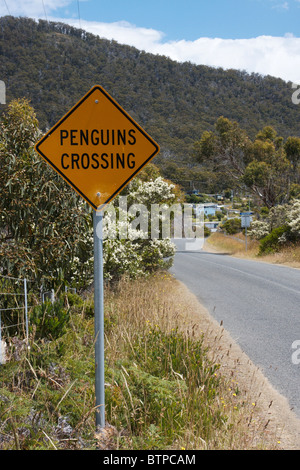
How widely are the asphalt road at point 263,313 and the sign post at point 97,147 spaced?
273cm

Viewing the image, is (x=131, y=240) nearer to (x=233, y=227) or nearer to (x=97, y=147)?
(x=97, y=147)

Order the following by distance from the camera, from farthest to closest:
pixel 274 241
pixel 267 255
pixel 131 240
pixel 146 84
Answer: pixel 146 84
pixel 267 255
pixel 274 241
pixel 131 240

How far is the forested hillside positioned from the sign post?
53.0 meters

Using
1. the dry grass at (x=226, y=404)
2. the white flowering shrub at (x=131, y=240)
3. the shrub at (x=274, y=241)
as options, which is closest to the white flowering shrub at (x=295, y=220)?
the shrub at (x=274, y=241)

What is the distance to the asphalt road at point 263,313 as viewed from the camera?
20.8 feet

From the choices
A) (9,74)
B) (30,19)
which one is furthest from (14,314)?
(30,19)

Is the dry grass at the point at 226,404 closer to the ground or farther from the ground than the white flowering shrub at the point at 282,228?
closer to the ground

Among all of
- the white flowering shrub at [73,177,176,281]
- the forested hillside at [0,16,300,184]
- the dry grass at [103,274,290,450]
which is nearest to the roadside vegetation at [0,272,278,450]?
the dry grass at [103,274,290,450]

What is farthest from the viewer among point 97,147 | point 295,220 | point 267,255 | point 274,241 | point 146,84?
point 146,84

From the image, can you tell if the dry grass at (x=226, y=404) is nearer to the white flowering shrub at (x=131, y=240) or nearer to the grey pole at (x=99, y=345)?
the grey pole at (x=99, y=345)

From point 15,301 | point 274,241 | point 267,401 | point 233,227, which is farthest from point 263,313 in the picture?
point 233,227

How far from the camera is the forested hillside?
71.1 metres

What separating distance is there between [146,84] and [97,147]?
9719 centimetres

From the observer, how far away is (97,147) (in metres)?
3.41
